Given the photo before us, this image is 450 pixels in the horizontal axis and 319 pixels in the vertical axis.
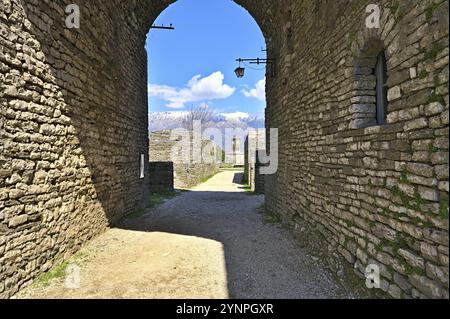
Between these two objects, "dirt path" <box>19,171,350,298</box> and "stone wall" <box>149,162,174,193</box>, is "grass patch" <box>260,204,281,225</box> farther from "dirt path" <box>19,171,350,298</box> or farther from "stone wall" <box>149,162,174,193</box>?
"stone wall" <box>149,162,174,193</box>

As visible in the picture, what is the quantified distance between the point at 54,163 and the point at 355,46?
431 centimetres

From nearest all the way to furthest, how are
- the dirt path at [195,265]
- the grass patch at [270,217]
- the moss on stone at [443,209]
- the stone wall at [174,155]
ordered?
1. the moss on stone at [443,209]
2. the dirt path at [195,265]
3. the grass patch at [270,217]
4. the stone wall at [174,155]

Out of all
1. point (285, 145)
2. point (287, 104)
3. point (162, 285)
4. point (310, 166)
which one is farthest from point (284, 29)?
point (162, 285)

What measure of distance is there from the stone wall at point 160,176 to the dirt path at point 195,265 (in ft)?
20.1

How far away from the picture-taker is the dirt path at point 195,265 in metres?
3.60

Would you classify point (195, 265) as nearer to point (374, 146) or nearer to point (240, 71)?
point (374, 146)

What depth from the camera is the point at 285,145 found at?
7160 millimetres

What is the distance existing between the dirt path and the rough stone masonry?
37cm

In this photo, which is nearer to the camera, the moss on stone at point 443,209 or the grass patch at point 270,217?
the moss on stone at point 443,209

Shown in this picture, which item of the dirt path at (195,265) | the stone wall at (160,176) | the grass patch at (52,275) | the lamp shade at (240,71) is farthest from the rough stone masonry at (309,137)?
the stone wall at (160,176)

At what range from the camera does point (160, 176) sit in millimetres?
13469

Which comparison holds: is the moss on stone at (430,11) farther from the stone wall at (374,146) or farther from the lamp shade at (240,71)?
the lamp shade at (240,71)

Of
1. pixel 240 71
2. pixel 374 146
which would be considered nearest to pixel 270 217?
pixel 240 71
